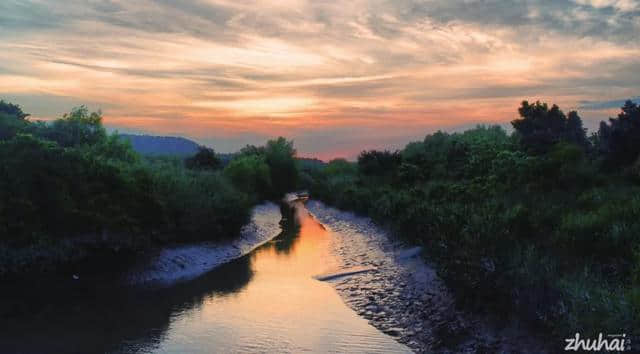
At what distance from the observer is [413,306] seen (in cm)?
1670

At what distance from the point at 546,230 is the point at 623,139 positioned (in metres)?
18.1

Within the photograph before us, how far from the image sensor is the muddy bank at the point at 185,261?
22.2 metres

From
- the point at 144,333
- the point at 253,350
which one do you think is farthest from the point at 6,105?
the point at 253,350

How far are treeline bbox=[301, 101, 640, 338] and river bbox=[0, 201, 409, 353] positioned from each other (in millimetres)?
3514

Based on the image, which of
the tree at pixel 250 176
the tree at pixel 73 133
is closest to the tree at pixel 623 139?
the tree at pixel 73 133

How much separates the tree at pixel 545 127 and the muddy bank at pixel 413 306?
78.3 ft

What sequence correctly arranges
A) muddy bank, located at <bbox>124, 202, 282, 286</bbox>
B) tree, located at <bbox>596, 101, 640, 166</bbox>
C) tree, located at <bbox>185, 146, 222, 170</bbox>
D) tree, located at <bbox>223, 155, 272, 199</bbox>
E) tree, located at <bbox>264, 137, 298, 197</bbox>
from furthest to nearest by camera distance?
tree, located at <bbox>264, 137, 298, 197</bbox> → tree, located at <bbox>185, 146, 222, 170</bbox> → tree, located at <bbox>223, 155, 272, 199</bbox> → tree, located at <bbox>596, 101, 640, 166</bbox> → muddy bank, located at <bbox>124, 202, 282, 286</bbox>

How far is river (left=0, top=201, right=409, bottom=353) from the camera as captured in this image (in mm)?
13516

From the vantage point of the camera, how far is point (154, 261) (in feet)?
77.5

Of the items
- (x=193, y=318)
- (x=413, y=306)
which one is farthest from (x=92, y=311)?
(x=413, y=306)

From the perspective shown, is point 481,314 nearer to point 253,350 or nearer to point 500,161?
point 253,350

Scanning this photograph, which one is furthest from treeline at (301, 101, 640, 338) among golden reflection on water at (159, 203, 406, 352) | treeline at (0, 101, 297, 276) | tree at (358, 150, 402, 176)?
tree at (358, 150, 402, 176)

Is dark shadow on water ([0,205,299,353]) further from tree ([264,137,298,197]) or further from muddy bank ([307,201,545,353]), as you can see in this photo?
tree ([264,137,298,197])

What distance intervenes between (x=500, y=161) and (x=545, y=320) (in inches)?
1128
